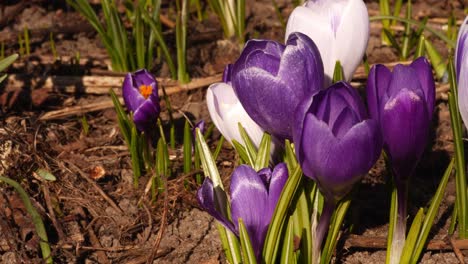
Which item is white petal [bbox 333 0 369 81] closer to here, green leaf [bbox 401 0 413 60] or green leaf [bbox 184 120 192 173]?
green leaf [bbox 184 120 192 173]

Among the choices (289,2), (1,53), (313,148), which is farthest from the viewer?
(289,2)

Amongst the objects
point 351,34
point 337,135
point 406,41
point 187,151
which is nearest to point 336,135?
point 337,135

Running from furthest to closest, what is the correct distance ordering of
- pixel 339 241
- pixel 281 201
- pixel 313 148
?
pixel 339 241
pixel 281 201
pixel 313 148

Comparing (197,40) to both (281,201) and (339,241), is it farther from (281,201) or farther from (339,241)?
(281,201)

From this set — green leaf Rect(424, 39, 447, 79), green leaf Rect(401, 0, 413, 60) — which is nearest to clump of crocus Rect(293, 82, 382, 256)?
green leaf Rect(424, 39, 447, 79)

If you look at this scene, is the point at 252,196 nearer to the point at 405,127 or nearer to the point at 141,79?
the point at 405,127

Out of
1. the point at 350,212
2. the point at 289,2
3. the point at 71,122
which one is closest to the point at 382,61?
the point at 289,2
